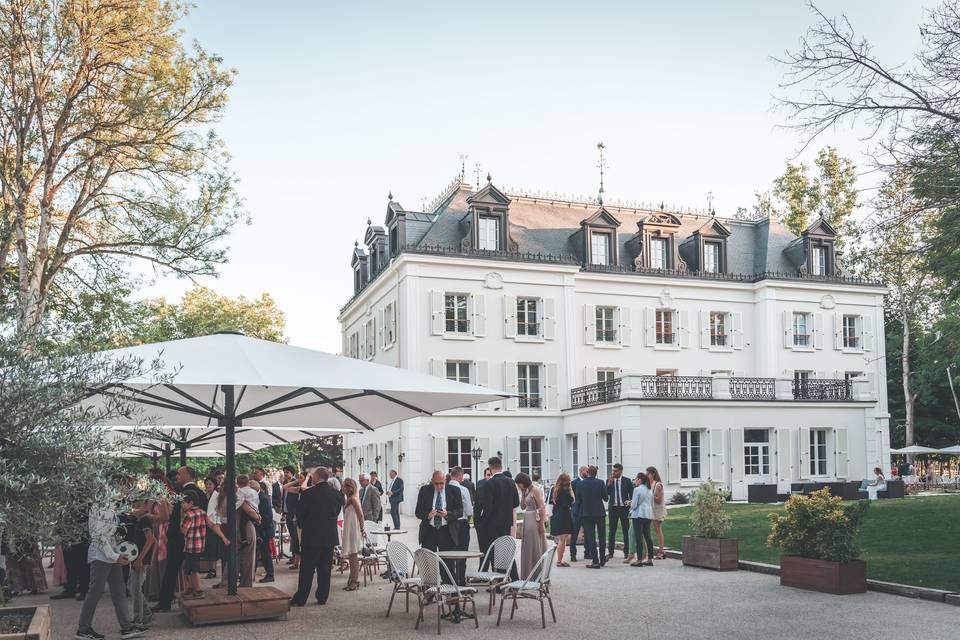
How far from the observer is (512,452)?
108 feet

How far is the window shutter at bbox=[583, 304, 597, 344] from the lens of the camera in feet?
114

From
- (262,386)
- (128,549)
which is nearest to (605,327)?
(262,386)

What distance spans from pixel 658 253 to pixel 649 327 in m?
3.42

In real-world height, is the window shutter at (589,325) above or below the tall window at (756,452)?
above

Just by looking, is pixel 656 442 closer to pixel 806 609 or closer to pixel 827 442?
pixel 827 442

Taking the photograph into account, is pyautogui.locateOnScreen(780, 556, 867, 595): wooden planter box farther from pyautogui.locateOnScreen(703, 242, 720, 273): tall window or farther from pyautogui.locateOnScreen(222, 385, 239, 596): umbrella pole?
pyautogui.locateOnScreen(703, 242, 720, 273): tall window

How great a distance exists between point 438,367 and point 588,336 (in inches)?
247

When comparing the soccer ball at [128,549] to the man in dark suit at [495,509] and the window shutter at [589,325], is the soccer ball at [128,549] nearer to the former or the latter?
the man in dark suit at [495,509]

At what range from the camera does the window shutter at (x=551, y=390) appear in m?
33.8

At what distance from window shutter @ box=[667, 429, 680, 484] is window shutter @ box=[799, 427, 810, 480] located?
206 inches

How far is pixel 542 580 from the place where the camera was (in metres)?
9.73

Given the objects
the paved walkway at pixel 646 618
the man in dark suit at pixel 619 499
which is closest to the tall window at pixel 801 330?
the man in dark suit at pixel 619 499

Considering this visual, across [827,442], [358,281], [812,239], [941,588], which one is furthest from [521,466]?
[941,588]

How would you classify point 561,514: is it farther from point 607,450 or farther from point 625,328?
point 625,328
